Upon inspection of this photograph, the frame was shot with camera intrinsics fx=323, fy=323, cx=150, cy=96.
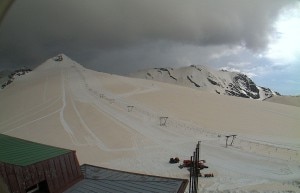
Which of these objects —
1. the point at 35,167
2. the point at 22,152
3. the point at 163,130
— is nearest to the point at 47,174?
the point at 35,167

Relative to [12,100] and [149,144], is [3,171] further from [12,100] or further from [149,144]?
[12,100]

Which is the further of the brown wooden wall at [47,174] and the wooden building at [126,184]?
the wooden building at [126,184]

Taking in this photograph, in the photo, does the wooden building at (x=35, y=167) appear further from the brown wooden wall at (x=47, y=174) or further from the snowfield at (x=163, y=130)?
the snowfield at (x=163, y=130)

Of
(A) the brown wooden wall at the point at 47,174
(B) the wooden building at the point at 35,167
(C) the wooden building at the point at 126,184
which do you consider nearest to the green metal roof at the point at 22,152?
(B) the wooden building at the point at 35,167

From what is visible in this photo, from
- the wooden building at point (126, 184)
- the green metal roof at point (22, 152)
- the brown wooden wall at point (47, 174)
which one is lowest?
the wooden building at point (126, 184)

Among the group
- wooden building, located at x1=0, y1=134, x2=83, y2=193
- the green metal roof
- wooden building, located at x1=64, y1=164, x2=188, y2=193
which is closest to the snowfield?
wooden building, located at x1=64, y1=164, x2=188, y2=193
